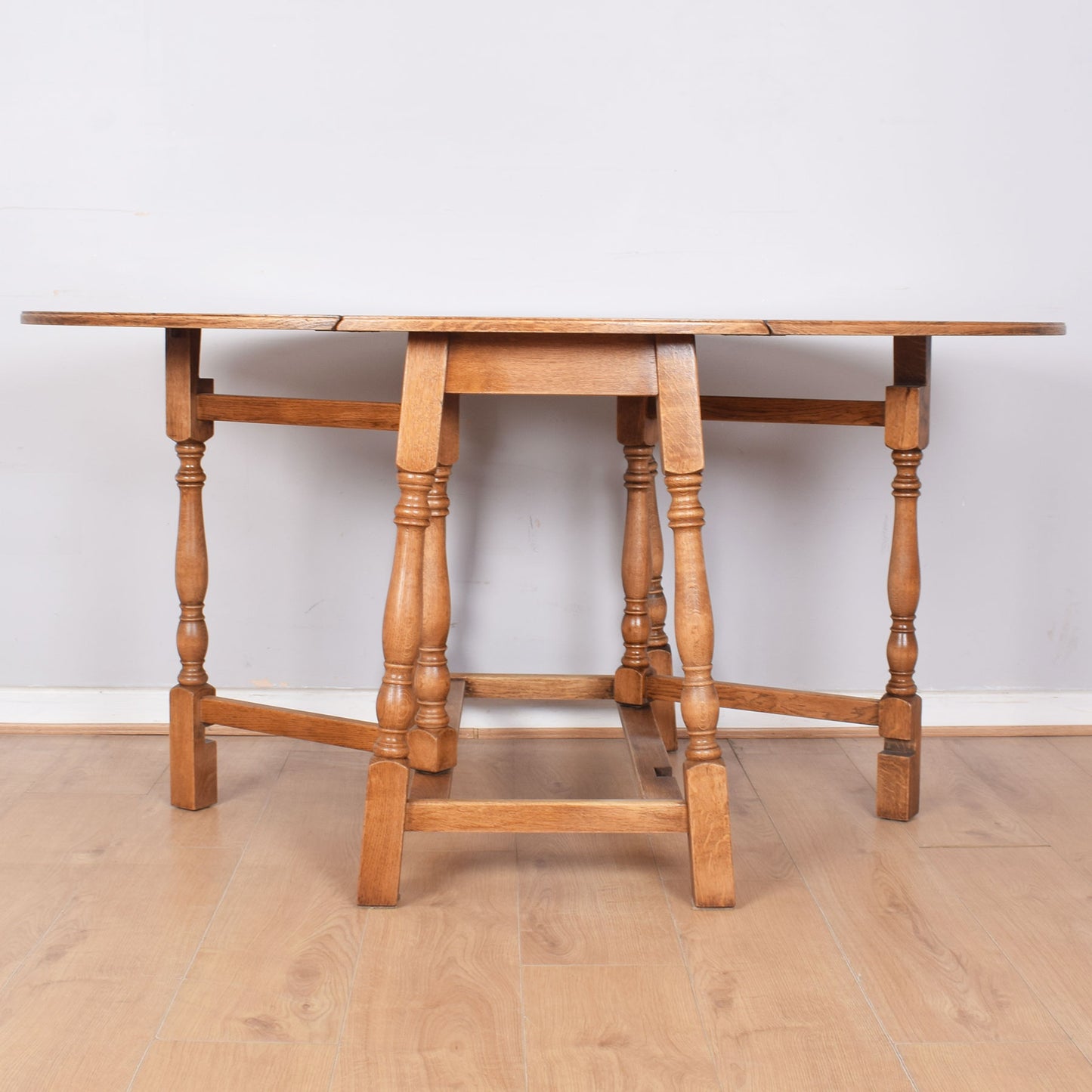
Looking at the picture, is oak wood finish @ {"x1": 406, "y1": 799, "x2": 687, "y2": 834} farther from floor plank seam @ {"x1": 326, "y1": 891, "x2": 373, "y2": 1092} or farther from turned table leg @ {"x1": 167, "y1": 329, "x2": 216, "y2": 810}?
A: turned table leg @ {"x1": 167, "y1": 329, "x2": 216, "y2": 810}

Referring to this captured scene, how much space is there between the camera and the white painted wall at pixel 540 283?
86.9 inches

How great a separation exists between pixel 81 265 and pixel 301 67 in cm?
55

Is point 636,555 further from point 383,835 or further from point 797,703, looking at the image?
point 383,835

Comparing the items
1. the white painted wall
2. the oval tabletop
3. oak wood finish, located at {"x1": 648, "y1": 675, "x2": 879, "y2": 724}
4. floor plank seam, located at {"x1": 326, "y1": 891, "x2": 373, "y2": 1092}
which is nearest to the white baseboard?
the white painted wall

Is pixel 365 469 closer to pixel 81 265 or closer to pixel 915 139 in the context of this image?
pixel 81 265

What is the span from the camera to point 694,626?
1.60 metres

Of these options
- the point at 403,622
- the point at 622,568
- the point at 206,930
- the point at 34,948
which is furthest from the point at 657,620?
the point at 34,948

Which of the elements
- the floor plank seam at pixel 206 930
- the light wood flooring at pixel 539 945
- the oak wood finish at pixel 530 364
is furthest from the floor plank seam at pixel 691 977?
the oak wood finish at pixel 530 364

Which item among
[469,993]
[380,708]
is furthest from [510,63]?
[469,993]

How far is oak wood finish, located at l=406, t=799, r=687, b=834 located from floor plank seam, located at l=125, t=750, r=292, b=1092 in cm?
27

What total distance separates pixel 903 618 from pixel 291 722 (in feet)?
3.30

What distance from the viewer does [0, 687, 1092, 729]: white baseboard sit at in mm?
2359

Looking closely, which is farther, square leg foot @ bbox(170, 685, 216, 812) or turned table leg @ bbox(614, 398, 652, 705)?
turned table leg @ bbox(614, 398, 652, 705)

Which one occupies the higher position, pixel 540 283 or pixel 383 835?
pixel 540 283
